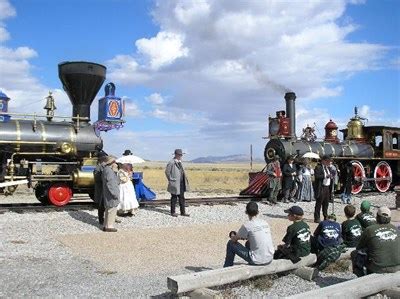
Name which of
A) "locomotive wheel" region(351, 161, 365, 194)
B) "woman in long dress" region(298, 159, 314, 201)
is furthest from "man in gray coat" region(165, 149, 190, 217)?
"locomotive wheel" region(351, 161, 365, 194)

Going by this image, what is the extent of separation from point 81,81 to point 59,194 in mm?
3265

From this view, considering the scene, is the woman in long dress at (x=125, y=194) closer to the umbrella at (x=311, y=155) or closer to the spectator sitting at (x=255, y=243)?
the spectator sitting at (x=255, y=243)

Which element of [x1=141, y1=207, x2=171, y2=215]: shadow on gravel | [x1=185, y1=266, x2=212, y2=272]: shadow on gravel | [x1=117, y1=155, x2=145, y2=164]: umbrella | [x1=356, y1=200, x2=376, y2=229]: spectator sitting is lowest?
[x1=185, y1=266, x2=212, y2=272]: shadow on gravel

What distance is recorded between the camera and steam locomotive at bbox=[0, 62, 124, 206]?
1237cm

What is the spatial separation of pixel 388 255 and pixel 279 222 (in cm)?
617

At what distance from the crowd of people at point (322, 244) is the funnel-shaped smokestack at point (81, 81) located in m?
8.63

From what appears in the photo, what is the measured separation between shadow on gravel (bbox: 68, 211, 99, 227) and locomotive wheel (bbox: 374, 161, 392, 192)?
13536mm

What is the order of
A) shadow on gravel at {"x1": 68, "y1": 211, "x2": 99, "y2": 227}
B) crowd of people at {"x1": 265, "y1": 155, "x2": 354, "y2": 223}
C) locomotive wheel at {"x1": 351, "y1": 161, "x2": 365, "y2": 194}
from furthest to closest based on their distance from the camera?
locomotive wheel at {"x1": 351, "y1": 161, "x2": 365, "y2": 194} < crowd of people at {"x1": 265, "y1": 155, "x2": 354, "y2": 223} < shadow on gravel at {"x1": 68, "y1": 211, "x2": 99, "y2": 227}

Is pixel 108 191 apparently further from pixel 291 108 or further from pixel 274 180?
pixel 291 108

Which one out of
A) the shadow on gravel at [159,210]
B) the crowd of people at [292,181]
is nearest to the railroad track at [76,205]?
the shadow on gravel at [159,210]

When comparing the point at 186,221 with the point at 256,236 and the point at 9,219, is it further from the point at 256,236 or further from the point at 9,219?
the point at 256,236

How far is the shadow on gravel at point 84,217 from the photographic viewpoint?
35.1 feet

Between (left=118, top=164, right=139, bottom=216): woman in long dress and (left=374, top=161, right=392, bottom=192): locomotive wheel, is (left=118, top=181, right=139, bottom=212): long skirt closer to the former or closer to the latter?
(left=118, top=164, right=139, bottom=216): woman in long dress

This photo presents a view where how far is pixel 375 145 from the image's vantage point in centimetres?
2158
